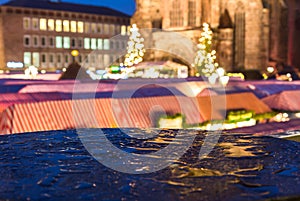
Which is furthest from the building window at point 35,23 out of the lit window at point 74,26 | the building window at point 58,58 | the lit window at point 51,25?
the lit window at point 74,26

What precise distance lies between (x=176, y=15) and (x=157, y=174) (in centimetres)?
5074

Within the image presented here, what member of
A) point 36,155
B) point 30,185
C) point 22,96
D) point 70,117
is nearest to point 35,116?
point 70,117

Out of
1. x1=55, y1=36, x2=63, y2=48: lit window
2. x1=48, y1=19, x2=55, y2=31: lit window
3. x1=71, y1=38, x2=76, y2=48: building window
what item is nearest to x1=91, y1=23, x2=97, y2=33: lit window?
x1=71, y1=38, x2=76, y2=48: building window

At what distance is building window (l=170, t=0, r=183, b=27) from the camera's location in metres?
53.2

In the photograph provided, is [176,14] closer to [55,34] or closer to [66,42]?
[55,34]

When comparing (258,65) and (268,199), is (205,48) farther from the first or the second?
(268,199)

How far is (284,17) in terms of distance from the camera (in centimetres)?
6053

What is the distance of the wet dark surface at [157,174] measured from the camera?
332cm

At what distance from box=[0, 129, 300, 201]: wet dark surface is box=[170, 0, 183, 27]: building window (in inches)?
1904

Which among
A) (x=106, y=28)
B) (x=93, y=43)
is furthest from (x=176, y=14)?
(x=106, y=28)

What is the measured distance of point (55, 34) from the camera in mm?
77125

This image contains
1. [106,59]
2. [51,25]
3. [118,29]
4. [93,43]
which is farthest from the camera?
[118,29]

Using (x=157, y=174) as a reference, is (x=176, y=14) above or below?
Answer: above

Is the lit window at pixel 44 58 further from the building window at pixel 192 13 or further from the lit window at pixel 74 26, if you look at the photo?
the building window at pixel 192 13
